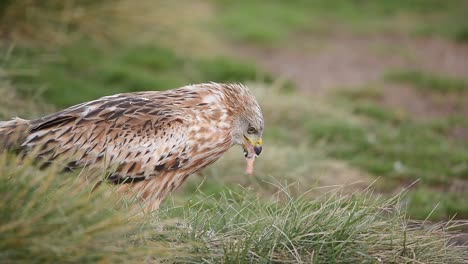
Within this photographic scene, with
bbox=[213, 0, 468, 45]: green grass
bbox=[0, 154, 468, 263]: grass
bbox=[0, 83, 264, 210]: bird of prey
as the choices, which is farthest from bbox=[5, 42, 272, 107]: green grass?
bbox=[0, 154, 468, 263]: grass

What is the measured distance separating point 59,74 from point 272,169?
3.47 metres

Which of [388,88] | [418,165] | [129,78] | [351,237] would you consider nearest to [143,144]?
[351,237]

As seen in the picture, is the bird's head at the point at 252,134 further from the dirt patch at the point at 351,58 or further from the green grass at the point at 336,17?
the green grass at the point at 336,17

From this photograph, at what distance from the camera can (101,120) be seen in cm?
599

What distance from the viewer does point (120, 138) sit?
5.97 m

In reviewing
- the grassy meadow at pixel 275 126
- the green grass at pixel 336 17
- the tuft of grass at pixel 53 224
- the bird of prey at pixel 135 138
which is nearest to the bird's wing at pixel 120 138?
the bird of prey at pixel 135 138

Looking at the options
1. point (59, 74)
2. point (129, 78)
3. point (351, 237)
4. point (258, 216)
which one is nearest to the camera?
point (351, 237)

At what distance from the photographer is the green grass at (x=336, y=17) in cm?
1552

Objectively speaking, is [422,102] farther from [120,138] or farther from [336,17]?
[120,138]

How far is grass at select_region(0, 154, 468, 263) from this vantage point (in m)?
4.33

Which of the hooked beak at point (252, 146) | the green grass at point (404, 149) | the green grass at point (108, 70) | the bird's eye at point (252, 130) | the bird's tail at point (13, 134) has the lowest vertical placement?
the green grass at point (404, 149)

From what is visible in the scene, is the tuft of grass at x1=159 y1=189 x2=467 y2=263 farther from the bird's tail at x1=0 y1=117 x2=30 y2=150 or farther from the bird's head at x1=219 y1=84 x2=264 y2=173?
the bird's tail at x1=0 y1=117 x2=30 y2=150

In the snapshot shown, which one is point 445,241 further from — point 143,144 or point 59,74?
point 59,74

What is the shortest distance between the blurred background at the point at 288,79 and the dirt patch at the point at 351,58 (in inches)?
1.4
